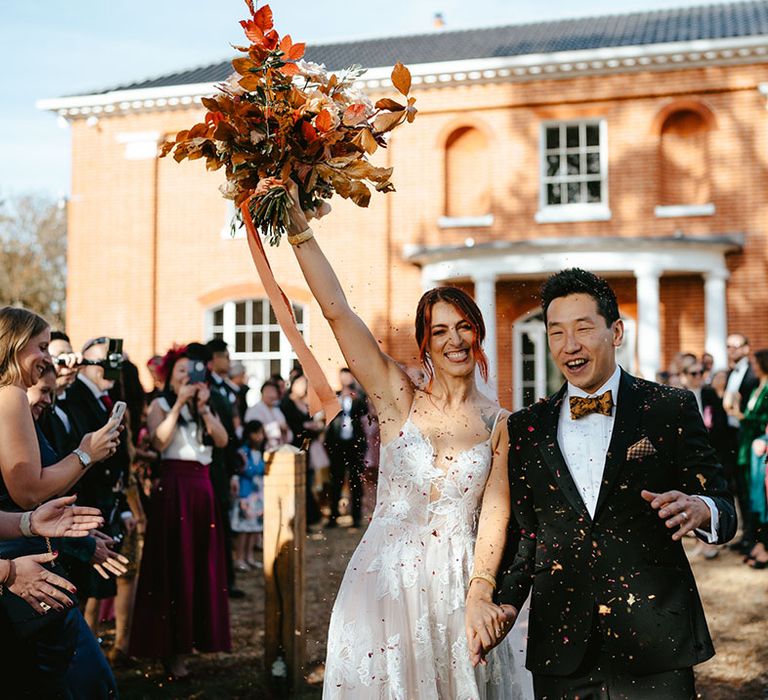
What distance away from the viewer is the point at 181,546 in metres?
6.62

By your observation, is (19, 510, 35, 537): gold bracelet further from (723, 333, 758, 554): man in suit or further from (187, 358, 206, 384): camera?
(723, 333, 758, 554): man in suit

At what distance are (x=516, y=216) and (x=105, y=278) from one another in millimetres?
8747

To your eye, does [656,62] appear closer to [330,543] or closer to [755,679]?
[330,543]

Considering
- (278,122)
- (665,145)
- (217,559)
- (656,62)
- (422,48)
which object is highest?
(422,48)

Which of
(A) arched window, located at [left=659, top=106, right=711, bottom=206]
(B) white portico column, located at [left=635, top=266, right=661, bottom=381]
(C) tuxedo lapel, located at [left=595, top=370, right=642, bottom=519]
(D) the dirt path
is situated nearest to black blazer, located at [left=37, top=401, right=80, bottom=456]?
(D) the dirt path

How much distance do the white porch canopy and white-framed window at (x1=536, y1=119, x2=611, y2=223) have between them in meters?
1.43

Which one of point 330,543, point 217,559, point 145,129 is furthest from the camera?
point 145,129

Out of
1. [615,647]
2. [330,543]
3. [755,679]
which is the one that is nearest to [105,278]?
[330,543]

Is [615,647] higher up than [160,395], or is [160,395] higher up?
[160,395]

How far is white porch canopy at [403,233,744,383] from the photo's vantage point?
54.3 feet

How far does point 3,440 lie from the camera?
141 inches

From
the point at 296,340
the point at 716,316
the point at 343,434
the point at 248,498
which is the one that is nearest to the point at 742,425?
the point at 248,498

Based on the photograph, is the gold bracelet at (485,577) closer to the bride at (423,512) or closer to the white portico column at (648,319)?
the bride at (423,512)

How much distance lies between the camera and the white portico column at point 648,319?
16.4m
